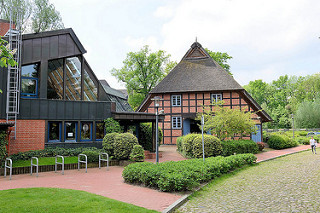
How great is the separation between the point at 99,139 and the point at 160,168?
28.2 feet

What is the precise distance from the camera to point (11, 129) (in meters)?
14.2

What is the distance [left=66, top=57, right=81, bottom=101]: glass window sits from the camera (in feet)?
55.8

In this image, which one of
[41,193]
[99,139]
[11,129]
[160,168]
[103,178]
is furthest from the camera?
[99,139]

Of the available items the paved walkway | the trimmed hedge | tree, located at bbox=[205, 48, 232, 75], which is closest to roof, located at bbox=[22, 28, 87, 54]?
the paved walkway

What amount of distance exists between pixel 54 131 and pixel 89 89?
3.60 m

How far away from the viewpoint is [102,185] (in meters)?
9.66

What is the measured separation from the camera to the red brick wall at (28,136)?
14.8 m

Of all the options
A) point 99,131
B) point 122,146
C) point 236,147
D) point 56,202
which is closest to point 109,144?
point 122,146

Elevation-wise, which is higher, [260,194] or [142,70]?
[142,70]

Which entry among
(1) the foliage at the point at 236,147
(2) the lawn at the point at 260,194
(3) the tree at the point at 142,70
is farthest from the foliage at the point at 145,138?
(3) the tree at the point at 142,70

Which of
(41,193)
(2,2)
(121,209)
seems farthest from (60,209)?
(2,2)

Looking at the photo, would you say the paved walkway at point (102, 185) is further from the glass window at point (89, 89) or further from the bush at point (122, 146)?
the glass window at point (89, 89)

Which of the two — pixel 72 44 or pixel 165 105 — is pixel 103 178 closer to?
pixel 72 44

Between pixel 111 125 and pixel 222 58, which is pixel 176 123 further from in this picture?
pixel 222 58
